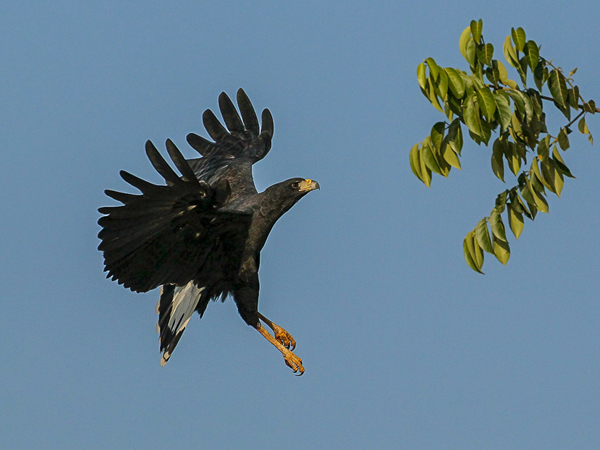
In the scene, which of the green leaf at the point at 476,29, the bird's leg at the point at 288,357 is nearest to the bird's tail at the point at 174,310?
the bird's leg at the point at 288,357

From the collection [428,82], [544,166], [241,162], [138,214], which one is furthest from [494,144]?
[241,162]

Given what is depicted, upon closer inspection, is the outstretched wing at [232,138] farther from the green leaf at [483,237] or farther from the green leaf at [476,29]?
the green leaf at [476,29]

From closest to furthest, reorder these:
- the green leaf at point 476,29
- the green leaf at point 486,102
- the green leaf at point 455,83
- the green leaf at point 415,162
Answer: the green leaf at point 486,102 → the green leaf at point 455,83 → the green leaf at point 476,29 → the green leaf at point 415,162

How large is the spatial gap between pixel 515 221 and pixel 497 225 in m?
0.12

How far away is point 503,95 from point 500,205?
767mm

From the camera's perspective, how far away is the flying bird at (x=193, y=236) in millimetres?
6996

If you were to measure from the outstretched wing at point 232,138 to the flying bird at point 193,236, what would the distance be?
56 mm

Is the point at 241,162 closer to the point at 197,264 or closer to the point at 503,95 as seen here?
the point at 197,264

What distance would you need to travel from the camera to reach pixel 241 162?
958 centimetres

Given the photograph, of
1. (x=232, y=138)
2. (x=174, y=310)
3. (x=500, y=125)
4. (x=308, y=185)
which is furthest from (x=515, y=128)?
(x=232, y=138)

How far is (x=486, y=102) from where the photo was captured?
430 centimetres

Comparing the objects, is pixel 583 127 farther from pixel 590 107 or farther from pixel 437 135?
pixel 437 135

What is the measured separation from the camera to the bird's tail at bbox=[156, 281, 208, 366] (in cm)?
852

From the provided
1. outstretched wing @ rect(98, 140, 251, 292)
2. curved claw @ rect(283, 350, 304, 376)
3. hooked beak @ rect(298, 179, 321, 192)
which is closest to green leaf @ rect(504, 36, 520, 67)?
outstretched wing @ rect(98, 140, 251, 292)
